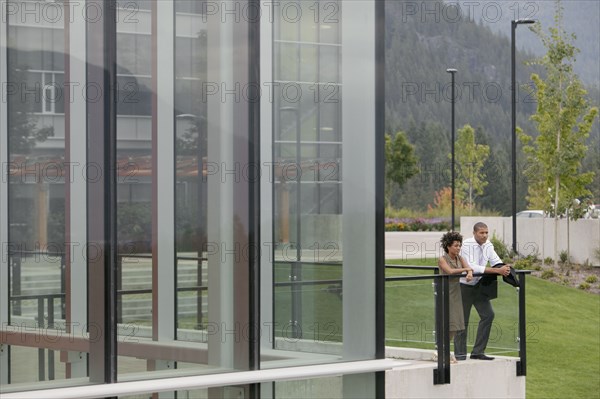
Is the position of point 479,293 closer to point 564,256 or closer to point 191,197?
point 191,197

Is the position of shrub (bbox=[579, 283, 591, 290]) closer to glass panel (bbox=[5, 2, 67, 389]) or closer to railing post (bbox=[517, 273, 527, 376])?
railing post (bbox=[517, 273, 527, 376])

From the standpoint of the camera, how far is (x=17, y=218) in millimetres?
6531

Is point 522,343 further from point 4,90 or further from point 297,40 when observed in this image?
point 4,90

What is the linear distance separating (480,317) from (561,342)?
17902 millimetres

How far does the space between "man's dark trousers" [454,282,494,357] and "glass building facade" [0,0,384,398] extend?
5.08 m

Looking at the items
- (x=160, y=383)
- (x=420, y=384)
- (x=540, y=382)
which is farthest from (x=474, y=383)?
(x=540, y=382)

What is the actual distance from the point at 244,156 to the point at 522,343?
6963mm

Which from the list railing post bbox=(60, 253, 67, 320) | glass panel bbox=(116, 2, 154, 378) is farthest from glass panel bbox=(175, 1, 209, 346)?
railing post bbox=(60, 253, 67, 320)

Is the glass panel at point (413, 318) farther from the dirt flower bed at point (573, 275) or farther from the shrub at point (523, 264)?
the shrub at point (523, 264)

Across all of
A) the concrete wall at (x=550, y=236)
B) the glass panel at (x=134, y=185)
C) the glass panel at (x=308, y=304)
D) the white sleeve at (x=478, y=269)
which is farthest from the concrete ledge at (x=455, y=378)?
the concrete wall at (x=550, y=236)

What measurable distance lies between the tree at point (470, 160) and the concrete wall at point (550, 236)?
15287 mm

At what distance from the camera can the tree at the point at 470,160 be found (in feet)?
193

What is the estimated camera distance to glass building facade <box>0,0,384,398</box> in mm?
6617

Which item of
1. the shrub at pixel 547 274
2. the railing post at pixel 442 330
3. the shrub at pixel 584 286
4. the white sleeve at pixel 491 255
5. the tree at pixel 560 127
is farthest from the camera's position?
the tree at pixel 560 127
